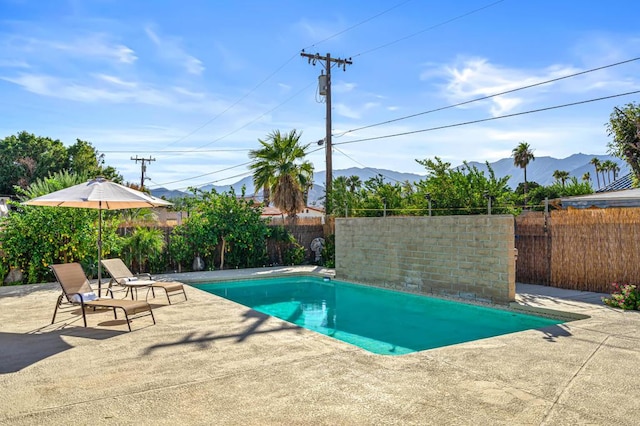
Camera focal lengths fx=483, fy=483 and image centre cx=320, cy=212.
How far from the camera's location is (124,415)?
386 cm

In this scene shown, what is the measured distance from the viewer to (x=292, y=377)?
15.8 feet

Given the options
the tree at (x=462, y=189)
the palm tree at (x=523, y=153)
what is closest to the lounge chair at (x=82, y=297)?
the tree at (x=462, y=189)

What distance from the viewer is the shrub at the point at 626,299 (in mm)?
8695

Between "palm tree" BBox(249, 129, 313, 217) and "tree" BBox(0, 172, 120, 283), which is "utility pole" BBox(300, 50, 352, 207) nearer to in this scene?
"palm tree" BBox(249, 129, 313, 217)

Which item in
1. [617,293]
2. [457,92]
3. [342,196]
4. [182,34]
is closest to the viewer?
[617,293]

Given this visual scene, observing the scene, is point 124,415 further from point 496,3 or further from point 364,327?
point 496,3

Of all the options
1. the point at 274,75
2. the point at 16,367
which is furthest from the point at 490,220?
the point at 274,75

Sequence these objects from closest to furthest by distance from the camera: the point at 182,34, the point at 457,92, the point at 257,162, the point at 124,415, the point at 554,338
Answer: the point at 124,415
the point at 554,338
the point at 182,34
the point at 457,92
the point at 257,162

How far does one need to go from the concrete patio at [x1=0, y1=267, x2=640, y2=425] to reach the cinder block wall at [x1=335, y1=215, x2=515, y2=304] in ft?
9.59

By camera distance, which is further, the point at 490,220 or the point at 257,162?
the point at 257,162

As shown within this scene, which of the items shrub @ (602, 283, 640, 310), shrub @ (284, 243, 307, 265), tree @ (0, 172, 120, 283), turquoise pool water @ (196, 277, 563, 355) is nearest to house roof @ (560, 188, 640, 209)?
shrub @ (602, 283, 640, 310)

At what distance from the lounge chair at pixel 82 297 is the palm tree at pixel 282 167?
11536 millimetres

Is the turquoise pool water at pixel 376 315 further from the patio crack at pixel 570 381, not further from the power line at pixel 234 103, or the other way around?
the power line at pixel 234 103

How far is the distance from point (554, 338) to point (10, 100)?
18284mm
